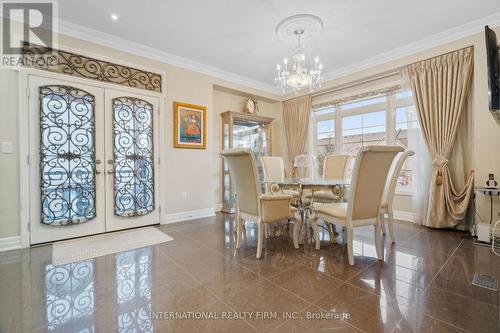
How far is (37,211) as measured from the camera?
8.96ft

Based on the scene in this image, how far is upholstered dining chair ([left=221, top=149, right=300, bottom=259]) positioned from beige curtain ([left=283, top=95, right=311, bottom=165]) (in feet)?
9.49

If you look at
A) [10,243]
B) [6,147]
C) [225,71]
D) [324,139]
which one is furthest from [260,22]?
[10,243]

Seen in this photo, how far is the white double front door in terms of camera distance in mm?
2748

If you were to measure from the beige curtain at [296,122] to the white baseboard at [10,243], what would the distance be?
15.7 ft

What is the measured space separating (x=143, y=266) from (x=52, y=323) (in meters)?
0.80

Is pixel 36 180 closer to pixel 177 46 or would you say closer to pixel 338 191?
pixel 177 46

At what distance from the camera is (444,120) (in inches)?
124

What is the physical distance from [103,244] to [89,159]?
1.19 meters

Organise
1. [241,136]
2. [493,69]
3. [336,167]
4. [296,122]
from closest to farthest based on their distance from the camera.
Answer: [493,69]
[336,167]
[241,136]
[296,122]

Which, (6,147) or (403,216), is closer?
(6,147)

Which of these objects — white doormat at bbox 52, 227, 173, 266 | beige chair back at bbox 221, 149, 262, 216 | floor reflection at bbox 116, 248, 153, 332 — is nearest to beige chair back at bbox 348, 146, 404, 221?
beige chair back at bbox 221, 149, 262, 216

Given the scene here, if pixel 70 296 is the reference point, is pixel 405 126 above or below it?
above

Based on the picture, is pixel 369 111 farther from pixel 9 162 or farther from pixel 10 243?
pixel 10 243

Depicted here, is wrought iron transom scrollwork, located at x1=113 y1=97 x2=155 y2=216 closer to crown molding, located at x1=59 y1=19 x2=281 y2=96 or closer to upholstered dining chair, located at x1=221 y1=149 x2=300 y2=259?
crown molding, located at x1=59 y1=19 x2=281 y2=96
